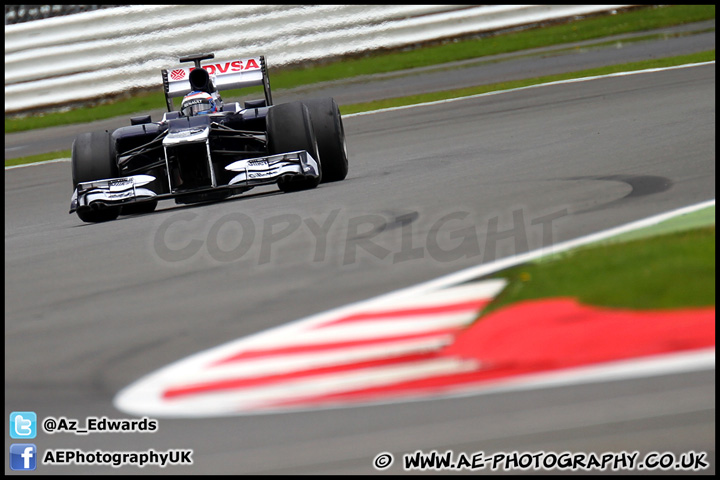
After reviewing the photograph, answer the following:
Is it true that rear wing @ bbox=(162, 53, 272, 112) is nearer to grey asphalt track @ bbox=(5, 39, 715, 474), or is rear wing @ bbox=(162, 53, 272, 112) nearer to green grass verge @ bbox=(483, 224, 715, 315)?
grey asphalt track @ bbox=(5, 39, 715, 474)

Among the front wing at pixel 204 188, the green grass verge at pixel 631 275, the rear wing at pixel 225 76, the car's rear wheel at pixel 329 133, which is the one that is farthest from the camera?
the rear wing at pixel 225 76

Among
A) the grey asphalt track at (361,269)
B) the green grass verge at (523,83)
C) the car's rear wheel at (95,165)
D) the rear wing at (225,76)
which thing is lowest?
the grey asphalt track at (361,269)

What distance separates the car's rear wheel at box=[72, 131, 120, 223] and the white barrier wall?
26.6ft

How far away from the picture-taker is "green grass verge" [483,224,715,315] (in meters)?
4.32

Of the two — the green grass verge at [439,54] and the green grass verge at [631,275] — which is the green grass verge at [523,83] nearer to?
the green grass verge at [439,54]

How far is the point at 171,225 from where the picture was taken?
25.7ft

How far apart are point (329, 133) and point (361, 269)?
11.3 feet

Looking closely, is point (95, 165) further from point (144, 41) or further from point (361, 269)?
point (144, 41)

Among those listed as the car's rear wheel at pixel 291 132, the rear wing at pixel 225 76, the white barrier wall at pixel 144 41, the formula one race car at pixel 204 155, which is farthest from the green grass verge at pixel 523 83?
the car's rear wheel at pixel 291 132

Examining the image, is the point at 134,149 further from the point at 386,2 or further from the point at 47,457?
the point at 386,2

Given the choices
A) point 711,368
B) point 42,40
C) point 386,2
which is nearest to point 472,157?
point 711,368

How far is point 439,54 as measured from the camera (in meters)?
17.2

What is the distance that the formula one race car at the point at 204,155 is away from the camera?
332 inches

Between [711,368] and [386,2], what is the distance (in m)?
14.0
